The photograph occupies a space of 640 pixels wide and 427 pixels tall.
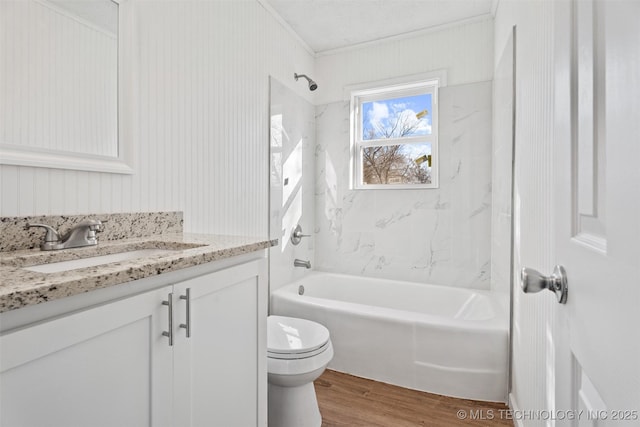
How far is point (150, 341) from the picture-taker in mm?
836

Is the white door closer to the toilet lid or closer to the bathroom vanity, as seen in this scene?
the bathroom vanity

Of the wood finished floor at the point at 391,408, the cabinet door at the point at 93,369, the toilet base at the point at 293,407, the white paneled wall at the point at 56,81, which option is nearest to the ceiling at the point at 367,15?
the white paneled wall at the point at 56,81

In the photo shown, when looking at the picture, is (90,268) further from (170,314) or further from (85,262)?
(85,262)

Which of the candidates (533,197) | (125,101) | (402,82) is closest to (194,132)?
(125,101)

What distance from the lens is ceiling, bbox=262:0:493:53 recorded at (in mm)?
2381

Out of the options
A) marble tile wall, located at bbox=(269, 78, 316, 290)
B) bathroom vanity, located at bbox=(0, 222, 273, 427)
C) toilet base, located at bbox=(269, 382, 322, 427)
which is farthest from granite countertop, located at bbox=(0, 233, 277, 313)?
marble tile wall, located at bbox=(269, 78, 316, 290)

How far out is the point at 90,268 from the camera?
78cm

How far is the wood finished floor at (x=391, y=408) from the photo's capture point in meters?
1.70

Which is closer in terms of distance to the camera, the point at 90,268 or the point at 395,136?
the point at 90,268

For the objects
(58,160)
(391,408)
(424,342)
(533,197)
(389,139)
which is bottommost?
(391,408)

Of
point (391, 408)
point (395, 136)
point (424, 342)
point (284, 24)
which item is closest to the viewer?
point (391, 408)

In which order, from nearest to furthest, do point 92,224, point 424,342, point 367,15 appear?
point 92,224, point 424,342, point 367,15

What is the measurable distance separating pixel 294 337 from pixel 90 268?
1183 mm

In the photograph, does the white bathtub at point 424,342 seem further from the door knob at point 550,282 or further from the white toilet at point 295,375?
the door knob at point 550,282
